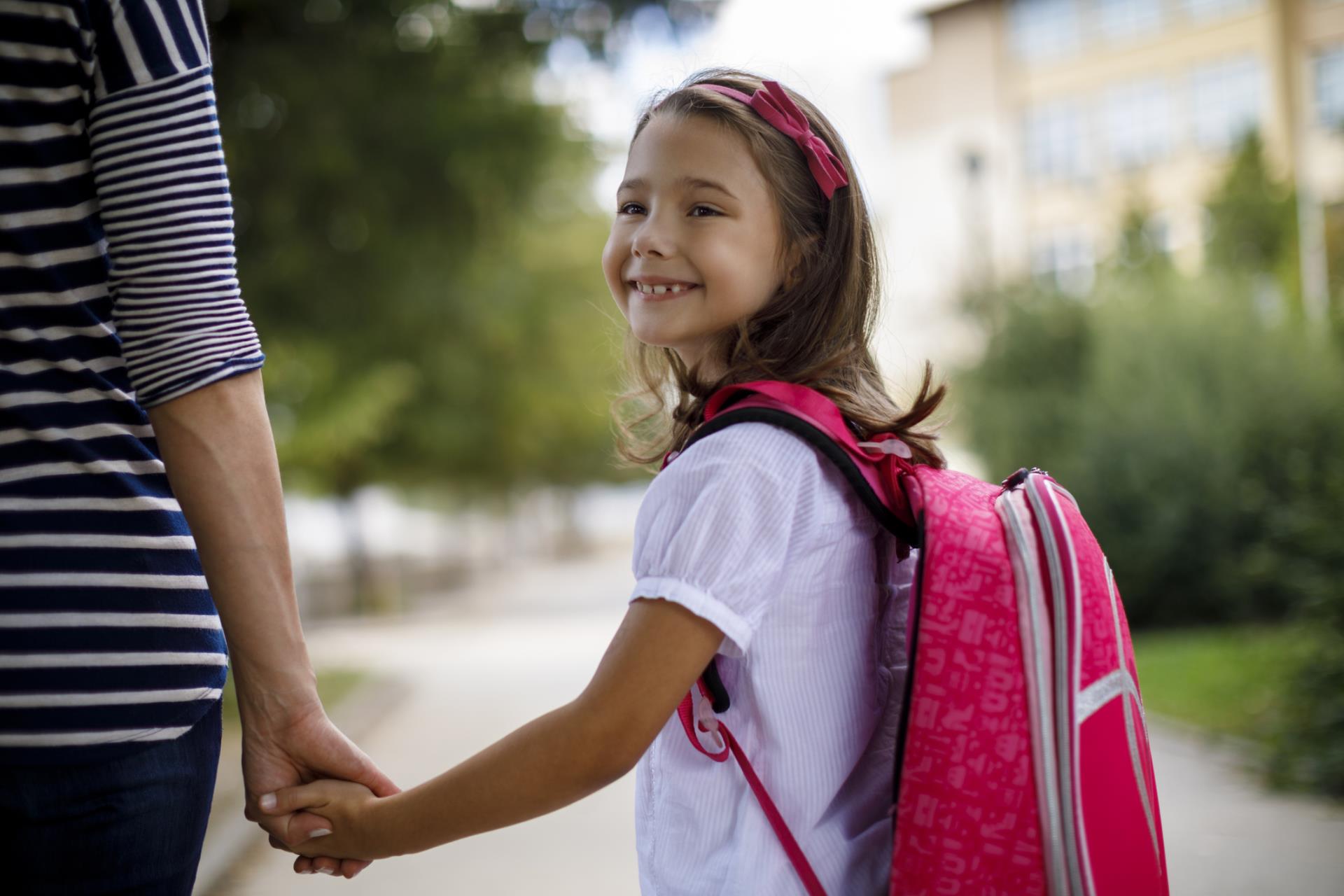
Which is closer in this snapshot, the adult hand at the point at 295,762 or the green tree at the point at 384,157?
the adult hand at the point at 295,762

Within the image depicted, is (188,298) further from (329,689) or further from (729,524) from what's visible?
(329,689)

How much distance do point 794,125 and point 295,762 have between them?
3.80 ft

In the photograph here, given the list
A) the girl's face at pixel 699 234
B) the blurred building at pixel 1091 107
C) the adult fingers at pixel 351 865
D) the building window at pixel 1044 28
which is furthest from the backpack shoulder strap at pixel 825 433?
the building window at pixel 1044 28

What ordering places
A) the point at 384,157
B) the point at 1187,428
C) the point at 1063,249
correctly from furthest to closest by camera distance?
the point at 1063,249, the point at 1187,428, the point at 384,157

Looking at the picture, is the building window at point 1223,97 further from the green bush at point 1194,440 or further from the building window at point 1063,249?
the green bush at point 1194,440

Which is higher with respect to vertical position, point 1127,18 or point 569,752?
point 1127,18

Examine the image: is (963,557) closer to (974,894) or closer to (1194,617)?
(974,894)

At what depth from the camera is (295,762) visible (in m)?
1.71

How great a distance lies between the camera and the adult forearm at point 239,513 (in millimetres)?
1462

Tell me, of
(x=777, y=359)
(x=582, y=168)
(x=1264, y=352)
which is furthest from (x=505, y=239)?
(x=777, y=359)

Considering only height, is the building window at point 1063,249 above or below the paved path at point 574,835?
above

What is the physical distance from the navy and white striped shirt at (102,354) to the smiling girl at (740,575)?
411 mm

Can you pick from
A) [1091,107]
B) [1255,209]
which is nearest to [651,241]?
[1255,209]

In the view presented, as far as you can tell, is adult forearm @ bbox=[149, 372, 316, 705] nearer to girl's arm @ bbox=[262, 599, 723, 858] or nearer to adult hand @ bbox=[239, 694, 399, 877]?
adult hand @ bbox=[239, 694, 399, 877]
